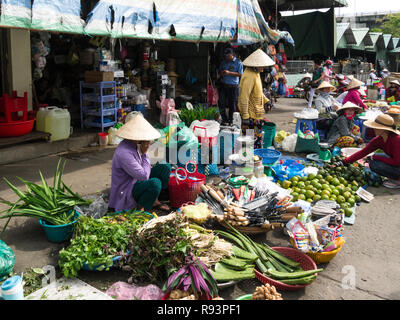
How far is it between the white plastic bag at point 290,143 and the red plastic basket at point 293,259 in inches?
184

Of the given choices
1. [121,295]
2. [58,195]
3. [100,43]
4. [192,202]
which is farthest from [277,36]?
[121,295]

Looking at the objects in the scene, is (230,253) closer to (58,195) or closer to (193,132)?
(58,195)

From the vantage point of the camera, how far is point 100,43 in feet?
29.0

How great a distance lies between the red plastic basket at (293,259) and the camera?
3.49 meters

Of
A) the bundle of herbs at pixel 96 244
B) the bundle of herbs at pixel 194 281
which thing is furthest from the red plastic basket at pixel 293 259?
the bundle of herbs at pixel 96 244

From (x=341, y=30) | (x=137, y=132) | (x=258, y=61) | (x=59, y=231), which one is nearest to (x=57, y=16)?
(x=137, y=132)

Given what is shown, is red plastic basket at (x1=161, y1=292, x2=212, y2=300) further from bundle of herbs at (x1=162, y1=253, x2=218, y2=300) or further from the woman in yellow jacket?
the woman in yellow jacket

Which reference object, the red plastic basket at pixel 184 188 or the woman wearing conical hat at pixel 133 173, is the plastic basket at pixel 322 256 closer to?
the red plastic basket at pixel 184 188

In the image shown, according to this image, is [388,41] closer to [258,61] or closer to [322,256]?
[258,61]

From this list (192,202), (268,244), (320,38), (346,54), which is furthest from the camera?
(346,54)

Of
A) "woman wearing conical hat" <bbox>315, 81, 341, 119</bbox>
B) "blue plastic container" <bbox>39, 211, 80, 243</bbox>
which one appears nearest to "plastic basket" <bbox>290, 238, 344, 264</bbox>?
"blue plastic container" <bbox>39, 211, 80, 243</bbox>

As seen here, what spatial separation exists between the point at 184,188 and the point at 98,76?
4.46 m

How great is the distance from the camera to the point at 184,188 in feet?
16.5
